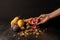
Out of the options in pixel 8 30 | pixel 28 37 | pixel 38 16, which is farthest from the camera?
pixel 38 16

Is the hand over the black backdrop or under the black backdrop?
under

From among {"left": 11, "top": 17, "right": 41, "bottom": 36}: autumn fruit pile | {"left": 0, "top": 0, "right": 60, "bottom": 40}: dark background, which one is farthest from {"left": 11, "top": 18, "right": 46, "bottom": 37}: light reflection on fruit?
{"left": 0, "top": 0, "right": 60, "bottom": 40}: dark background

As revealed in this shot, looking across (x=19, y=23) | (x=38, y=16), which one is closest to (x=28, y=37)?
(x=19, y=23)

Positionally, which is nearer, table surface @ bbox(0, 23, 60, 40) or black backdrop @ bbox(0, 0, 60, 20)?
table surface @ bbox(0, 23, 60, 40)

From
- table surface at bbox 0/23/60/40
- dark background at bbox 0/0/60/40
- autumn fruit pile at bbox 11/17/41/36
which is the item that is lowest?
table surface at bbox 0/23/60/40

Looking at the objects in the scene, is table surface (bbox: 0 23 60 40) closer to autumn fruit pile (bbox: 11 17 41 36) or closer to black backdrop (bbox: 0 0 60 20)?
autumn fruit pile (bbox: 11 17 41 36)

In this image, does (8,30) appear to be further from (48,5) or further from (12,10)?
(48,5)

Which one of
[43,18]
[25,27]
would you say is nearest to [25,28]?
[25,27]

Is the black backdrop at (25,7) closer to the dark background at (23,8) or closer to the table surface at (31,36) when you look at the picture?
the dark background at (23,8)

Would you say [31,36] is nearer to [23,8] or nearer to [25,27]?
Result: [25,27]
